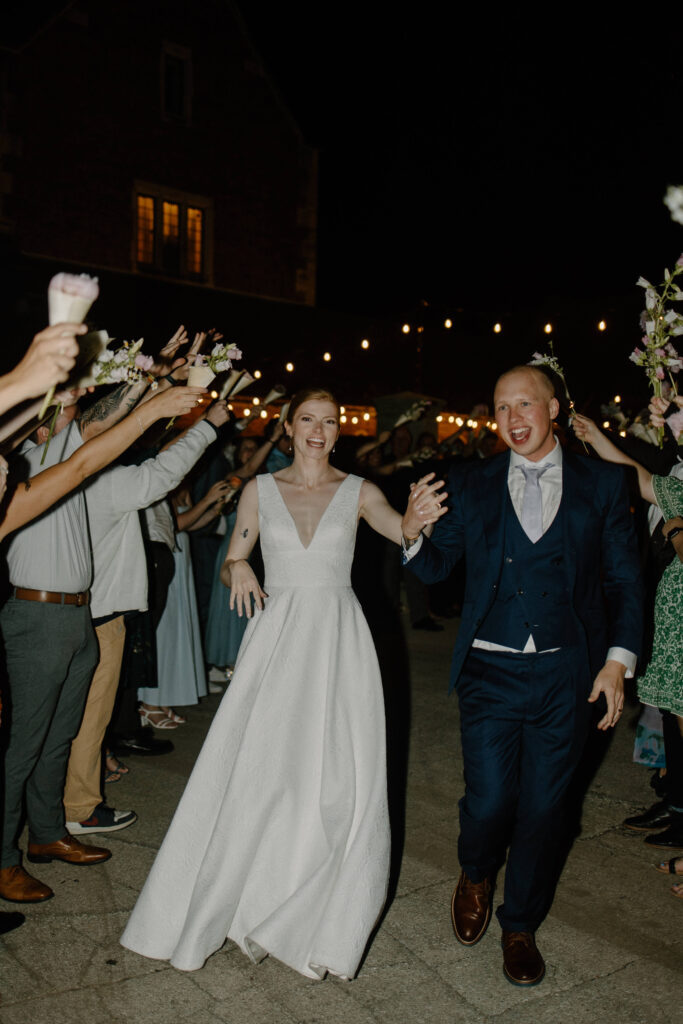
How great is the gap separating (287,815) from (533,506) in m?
1.59

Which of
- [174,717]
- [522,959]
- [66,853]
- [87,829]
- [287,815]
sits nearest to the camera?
[522,959]

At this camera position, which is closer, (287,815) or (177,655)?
(287,815)

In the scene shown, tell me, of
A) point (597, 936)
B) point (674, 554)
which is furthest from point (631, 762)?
point (597, 936)

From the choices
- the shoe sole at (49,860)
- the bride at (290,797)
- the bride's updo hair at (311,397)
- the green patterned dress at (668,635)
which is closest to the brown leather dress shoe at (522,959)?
the bride at (290,797)

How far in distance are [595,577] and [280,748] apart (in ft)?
4.74

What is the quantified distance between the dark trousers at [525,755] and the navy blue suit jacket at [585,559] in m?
0.13

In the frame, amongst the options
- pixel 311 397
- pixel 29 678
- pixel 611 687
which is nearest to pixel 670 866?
pixel 611 687

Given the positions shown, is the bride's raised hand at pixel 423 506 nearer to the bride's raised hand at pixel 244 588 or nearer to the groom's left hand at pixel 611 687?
the bride's raised hand at pixel 244 588

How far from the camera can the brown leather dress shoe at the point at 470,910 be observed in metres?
3.47

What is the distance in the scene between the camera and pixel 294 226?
61.5ft

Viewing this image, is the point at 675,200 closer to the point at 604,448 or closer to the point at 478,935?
the point at 604,448

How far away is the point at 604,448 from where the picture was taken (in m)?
4.22

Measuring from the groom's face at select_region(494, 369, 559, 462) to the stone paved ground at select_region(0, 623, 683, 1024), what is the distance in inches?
81.7

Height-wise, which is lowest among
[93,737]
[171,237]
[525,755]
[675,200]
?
[93,737]
